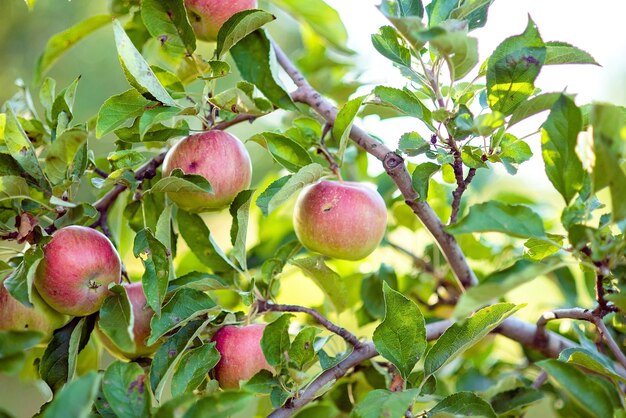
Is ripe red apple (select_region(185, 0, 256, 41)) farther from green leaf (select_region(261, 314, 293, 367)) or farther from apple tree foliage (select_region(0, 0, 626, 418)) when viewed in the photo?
green leaf (select_region(261, 314, 293, 367))

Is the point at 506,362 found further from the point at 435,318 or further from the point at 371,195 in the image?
the point at 371,195

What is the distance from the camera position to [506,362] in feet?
4.33

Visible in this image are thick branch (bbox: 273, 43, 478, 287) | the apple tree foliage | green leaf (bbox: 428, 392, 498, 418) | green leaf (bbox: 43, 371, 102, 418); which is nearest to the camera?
green leaf (bbox: 43, 371, 102, 418)

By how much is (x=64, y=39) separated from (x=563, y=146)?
2.67 ft

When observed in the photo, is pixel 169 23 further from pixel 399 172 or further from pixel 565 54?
pixel 565 54

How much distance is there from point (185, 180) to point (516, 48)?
402mm

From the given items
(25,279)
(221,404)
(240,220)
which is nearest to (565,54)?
(240,220)

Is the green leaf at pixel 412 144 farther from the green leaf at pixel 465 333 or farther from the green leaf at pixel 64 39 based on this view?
the green leaf at pixel 64 39

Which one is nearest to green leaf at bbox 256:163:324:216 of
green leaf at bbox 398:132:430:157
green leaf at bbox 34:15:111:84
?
green leaf at bbox 398:132:430:157

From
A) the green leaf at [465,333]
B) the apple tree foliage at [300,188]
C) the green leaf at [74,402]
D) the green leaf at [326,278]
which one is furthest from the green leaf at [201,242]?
the green leaf at [74,402]

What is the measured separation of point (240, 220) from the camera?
2.93 ft

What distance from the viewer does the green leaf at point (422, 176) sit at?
819 mm

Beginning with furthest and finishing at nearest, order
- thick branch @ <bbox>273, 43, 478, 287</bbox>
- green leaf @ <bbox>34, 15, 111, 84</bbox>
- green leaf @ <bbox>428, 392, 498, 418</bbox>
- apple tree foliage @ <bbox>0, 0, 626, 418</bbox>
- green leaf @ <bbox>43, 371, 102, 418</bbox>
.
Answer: green leaf @ <bbox>34, 15, 111, 84</bbox>
thick branch @ <bbox>273, 43, 478, 287</bbox>
green leaf @ <bbox>428, 392, 498, 418</bbox>
apple tree foliage @ <bbox>0, 0, 626, 418</bbox>
green leaf @ <bbox>43, 371, 102, 418</bbox>

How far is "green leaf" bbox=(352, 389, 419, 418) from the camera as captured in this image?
2.20 feet
